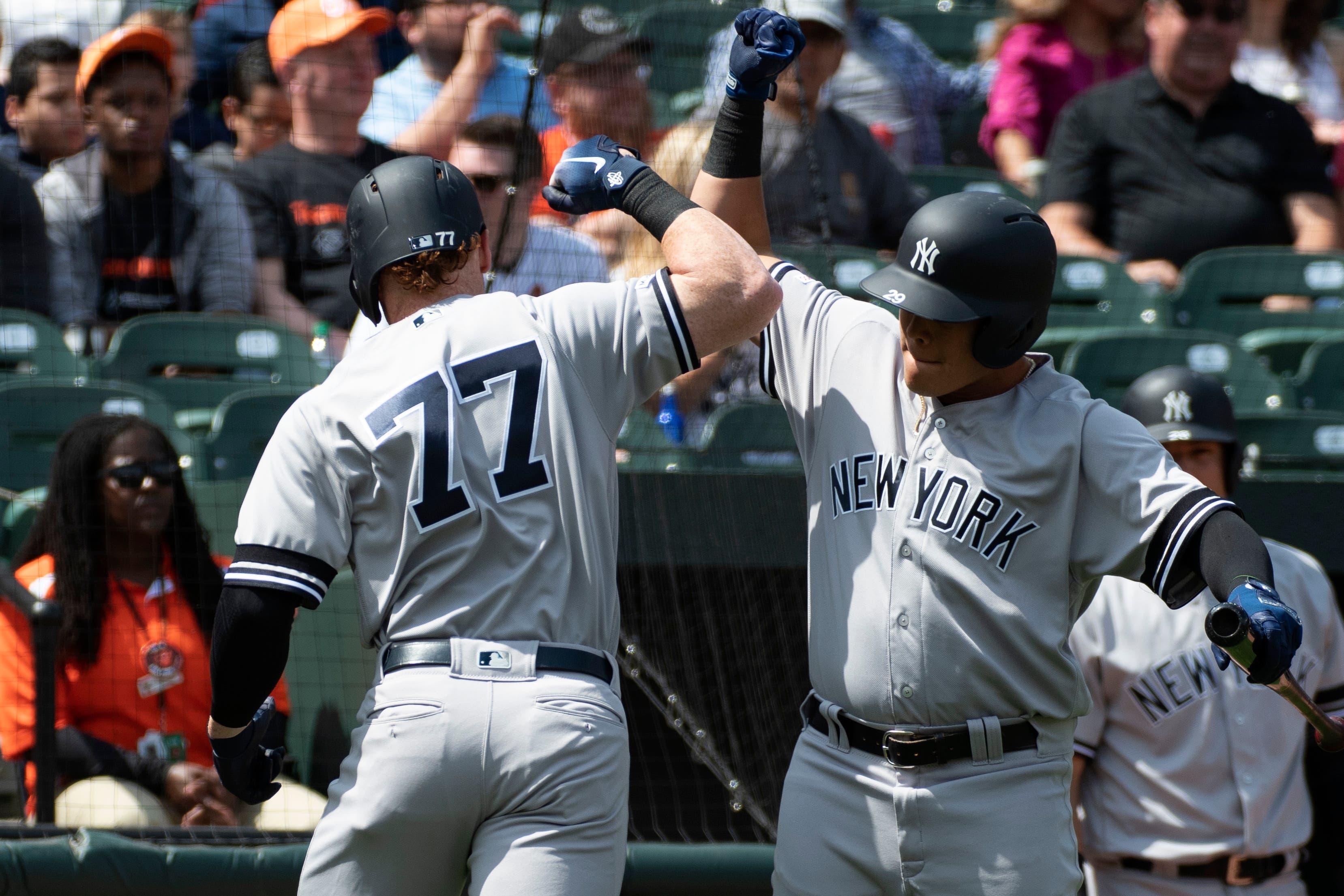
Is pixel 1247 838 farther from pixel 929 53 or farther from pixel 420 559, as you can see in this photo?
pixel 929 53

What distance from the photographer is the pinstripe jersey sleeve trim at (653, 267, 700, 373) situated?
2.09 m

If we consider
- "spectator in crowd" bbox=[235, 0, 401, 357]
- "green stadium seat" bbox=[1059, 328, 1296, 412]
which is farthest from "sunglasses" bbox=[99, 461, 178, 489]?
"green stadium seat" bbox=[1059, 328, 1296, 412]

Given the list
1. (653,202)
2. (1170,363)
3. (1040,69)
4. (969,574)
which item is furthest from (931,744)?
(1040,69)

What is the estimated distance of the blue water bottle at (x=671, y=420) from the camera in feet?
13.9

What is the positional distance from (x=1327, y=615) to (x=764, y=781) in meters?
1.40

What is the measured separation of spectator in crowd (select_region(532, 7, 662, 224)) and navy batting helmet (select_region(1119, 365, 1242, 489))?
5.83ft

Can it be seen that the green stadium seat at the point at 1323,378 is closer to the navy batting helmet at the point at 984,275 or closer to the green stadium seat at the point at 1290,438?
the green stadium seat at the point at 1290,438

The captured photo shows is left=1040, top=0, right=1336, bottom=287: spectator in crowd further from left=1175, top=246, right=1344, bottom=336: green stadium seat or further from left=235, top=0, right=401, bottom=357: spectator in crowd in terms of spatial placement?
left=235, top=0, right=401, bottom=357: spectator in crowd

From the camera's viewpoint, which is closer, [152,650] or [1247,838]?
[1247,838]

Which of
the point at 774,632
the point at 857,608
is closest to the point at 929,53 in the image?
the point at 774,632

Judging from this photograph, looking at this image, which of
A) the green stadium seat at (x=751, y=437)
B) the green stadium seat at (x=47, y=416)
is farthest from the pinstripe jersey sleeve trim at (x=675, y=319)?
the green stadium seat at (x=47, y=416)

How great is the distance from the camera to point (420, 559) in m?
2.03

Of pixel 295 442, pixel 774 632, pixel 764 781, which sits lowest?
pixel 764 781

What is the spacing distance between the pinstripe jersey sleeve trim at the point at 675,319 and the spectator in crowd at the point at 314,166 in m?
2.79
